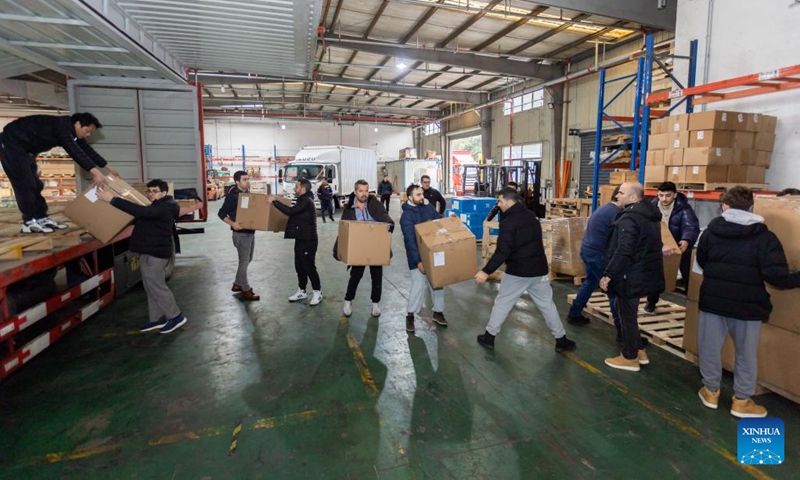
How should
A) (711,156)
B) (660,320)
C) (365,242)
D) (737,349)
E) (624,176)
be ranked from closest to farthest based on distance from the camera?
(737,349) → (365,242) → (660,320) → (711,156) → (624,176)

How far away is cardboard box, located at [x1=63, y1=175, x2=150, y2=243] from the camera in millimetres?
4438

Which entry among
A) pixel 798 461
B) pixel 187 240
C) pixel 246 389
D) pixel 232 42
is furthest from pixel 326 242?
pixel 798 461

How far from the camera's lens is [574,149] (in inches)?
672

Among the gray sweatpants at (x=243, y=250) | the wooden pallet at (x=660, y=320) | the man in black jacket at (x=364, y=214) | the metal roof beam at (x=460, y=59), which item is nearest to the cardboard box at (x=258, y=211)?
the gray sweatpants at (x=243, y=250)

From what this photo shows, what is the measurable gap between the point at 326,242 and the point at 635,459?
32.6 ft

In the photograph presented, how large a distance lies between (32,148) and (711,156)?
339 inches

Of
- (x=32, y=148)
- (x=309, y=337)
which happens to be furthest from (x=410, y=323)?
(x=32, y=148)

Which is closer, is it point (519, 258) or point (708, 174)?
point (519, 258)

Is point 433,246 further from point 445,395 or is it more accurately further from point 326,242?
point 326,242

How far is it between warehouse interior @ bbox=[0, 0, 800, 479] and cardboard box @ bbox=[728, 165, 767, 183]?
61 mm

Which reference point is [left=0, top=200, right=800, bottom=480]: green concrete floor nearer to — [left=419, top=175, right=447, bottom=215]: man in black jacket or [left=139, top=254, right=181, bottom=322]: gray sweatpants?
[left=139, top=254, right=181, bottom=322]: gray sweatpants

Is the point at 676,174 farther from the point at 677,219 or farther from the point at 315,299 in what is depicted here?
the point at 315,299

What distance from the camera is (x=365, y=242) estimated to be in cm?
510

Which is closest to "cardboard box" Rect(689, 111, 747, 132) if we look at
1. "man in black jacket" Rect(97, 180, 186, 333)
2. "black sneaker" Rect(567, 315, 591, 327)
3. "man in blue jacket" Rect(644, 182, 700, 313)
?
"man in blue jacket" Rect(644, 182, 700, 313)
